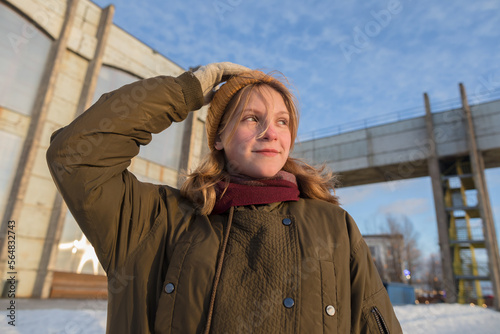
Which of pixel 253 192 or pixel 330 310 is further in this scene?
pixel 253 192

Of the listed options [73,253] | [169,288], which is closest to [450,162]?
[73,253]

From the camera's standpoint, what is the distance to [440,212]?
53.5 ft

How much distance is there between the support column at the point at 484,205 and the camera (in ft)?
46.2

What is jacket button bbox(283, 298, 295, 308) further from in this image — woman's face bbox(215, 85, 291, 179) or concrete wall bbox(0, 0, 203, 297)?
concrete wall bbox(0, 0, 203, 297)

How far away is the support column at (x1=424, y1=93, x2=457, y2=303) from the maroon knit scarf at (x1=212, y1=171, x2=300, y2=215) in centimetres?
1719

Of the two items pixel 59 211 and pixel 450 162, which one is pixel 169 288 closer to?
pixel 59 211

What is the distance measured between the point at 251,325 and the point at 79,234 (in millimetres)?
10576

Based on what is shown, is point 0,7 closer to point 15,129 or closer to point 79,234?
point 15,129

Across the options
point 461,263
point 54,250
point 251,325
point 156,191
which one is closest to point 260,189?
point 156,191

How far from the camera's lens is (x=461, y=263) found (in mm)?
15859

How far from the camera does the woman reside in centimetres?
131

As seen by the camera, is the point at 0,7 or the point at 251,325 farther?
the point at 0,7

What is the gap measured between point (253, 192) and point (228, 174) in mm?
287

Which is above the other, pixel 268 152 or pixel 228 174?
pixel 268 152
